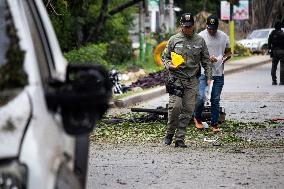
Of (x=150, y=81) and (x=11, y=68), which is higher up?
(x=11, y=68)

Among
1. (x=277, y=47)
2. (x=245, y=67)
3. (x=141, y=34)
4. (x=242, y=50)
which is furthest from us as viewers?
(x=242, y=50)

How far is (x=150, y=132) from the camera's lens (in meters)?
13.6

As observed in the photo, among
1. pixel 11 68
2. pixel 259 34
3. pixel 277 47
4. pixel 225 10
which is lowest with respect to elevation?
pixel 259 34

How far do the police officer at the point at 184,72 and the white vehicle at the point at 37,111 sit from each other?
26.6 ft

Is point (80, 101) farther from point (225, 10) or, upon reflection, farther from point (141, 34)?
point (225, 10)

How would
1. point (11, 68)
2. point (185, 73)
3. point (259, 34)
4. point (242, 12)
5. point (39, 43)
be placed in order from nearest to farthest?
point (11, 68) < point (39, 43) < point (185, 73) < point (242, 12) < point (259, 34)

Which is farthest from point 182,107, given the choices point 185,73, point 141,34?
point 141,34

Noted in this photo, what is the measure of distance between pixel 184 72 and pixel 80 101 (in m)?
8.87

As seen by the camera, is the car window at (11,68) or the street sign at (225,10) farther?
the street sign at (225,10)

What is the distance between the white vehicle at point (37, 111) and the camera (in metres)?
3.28

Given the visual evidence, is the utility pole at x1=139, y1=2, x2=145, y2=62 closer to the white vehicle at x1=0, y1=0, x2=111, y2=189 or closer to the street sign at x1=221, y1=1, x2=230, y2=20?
the street sign at x1=221, y1=1, x2=230, y2=20

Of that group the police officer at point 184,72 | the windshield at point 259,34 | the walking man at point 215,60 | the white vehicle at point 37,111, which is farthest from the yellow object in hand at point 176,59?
the windshield at point 259,34

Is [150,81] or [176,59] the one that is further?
[150,81]

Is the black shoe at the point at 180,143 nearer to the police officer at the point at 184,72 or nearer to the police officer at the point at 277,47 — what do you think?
the police officer at the point at 184,72
